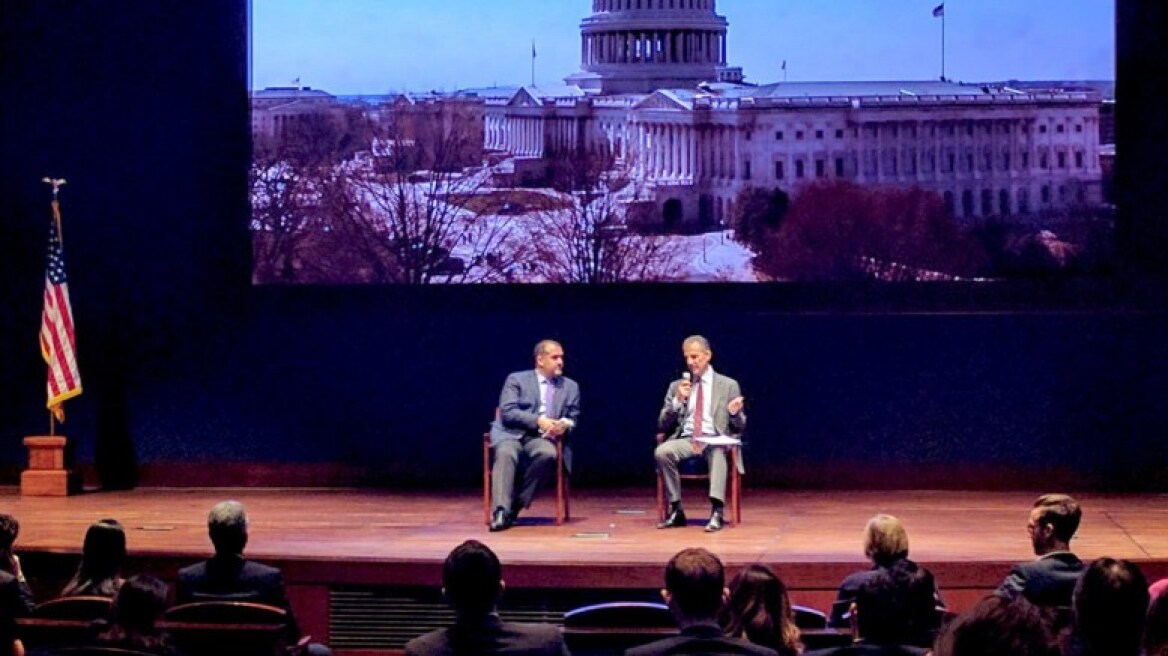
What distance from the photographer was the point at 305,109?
30.3 feet

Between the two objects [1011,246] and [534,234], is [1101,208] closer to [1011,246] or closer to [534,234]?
[1011,246]

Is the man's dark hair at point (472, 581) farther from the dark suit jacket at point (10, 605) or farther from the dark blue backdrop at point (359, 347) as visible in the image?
the dark blue backdrop at point (359, 347)

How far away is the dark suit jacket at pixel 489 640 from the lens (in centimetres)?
392

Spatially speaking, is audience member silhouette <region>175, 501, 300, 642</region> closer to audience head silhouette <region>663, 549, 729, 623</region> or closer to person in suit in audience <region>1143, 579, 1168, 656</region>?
audience head silhouette <region>663, 549, 729, 623</region>

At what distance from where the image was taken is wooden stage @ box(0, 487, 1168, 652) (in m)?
6.73

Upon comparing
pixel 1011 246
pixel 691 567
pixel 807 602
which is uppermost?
pixel 1011 246

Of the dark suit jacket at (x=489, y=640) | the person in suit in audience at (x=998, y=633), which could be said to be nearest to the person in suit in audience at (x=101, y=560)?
the dark suit jacket at (x=489, y=640)

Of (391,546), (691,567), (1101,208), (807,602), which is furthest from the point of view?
(1101,208)

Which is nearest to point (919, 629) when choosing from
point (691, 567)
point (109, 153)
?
point (691, 567)

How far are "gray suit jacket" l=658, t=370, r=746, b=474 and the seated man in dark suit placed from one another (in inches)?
122

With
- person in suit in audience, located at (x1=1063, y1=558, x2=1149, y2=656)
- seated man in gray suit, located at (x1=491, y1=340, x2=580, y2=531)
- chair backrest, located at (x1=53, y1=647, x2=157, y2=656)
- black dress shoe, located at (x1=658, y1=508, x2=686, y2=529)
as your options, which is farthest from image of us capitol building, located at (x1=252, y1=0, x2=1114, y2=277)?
person in suit in audience, located at (x1=1063, y1=558, x2=1149, y2=656)

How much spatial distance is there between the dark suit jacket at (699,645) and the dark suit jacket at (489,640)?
0.74 ft

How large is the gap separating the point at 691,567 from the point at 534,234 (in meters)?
5.29

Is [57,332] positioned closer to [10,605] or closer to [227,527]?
[227,527]
